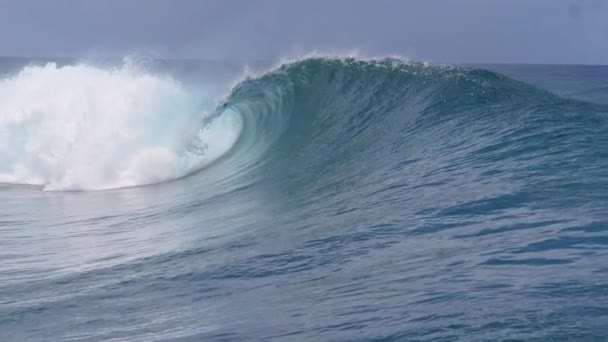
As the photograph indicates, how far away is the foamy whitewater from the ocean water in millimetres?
63

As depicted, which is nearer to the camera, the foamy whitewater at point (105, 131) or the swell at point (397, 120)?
the swell at point (397, 120)

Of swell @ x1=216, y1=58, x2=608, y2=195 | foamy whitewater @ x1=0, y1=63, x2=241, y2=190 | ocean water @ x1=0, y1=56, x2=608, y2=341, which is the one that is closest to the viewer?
ocean water @ x1=0, y1=56, x2=608, y2=341

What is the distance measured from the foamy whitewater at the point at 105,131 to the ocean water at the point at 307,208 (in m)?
0.06

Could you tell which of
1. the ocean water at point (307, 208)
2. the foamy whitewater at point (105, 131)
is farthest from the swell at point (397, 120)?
the foamy whitewater at point (105, 131)

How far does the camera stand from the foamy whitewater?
16953 millimetres

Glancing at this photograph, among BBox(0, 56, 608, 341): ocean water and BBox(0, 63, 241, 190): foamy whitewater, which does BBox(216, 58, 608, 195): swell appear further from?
BBox(0, 63, 241, 190): foamy whitewater

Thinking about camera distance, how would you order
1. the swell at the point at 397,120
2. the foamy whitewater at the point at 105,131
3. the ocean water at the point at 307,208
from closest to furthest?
the ocean water at the point at 307,208
the swell at the point at 397,120
the foamy whitewater at the point at 105,131

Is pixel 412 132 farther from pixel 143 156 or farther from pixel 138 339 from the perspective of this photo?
pixel 138 339

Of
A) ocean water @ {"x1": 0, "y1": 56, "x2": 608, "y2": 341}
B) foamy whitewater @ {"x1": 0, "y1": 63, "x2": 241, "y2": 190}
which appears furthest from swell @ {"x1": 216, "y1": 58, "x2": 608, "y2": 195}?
foamy whitewater @ {"x1": 0, "y1": 63, "x2": 241, "y2": 190}

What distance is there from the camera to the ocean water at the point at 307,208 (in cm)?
586

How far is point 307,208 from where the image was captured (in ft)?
34.8

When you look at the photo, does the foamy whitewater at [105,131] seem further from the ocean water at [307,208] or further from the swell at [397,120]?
the swell at [397,120]

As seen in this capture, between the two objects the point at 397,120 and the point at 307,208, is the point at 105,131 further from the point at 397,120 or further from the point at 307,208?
the point at 307,208

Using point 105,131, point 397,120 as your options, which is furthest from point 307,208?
point 105,131
